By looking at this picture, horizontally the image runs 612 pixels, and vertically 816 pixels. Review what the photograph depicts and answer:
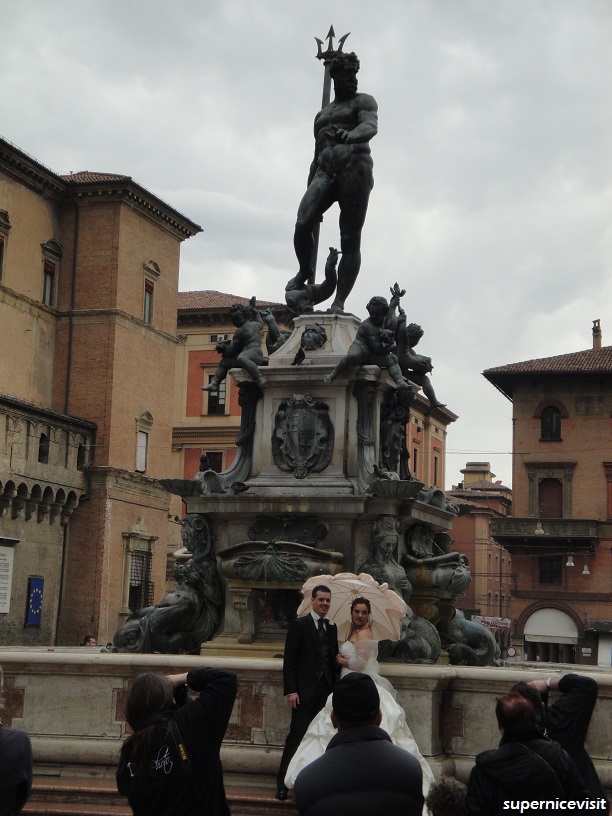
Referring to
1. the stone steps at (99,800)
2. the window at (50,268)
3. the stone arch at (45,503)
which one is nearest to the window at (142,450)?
the stone arch at (45,503)

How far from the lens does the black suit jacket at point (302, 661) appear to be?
29.8 feet

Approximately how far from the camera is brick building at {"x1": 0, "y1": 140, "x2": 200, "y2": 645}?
161 ft

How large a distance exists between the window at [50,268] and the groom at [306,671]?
45.9 meters

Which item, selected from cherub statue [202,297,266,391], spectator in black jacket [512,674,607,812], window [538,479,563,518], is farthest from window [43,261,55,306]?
spectator in black jacket [512,674,607,812]

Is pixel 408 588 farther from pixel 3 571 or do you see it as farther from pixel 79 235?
pixel 79 235

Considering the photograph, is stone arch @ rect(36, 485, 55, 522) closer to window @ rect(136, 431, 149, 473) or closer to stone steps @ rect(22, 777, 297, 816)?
window @ rect(136, 431, 149, 473)

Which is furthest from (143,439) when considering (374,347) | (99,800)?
(99,800)

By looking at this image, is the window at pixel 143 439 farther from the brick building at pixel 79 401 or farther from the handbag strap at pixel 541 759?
the handbag strap at pixel 541 759

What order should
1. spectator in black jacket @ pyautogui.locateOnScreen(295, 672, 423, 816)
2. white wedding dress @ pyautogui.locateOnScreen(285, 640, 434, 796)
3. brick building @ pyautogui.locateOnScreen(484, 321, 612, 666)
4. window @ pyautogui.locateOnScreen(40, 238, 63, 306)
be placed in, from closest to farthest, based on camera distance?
spectator in black jacket @ pyautogui.locateOnScreen(295, 672, 423, 816), white wedding dress @ pyautogui.locateOnScreen(285, 640, 434, 796), window @ pyautogui.locateOnScreen(40, 238, 63, 306), brick building @ pyautogui.locateOnScreen(484, 321, 612, 666)

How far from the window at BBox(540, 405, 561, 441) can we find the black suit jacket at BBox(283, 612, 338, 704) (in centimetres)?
5523

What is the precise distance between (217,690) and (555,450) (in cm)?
5877

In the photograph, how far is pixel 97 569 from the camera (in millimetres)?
51281

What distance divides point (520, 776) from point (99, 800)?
4.84m

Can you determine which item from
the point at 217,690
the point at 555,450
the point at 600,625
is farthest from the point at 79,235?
the point at 217,690
